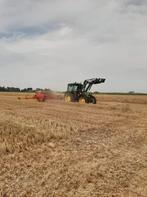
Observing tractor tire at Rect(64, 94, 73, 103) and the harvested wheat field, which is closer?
the harvested wheat field

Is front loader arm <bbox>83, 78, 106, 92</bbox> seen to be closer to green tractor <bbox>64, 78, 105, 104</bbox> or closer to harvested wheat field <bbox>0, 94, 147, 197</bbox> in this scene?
green tractor <bbox>64, 78, 105, 104</bbox>

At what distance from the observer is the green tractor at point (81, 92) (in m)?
30.1

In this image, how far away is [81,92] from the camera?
3077 cm

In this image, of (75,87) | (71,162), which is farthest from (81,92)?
(71,162)

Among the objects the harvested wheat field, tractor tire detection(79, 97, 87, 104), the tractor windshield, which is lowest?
the harvested wheat field

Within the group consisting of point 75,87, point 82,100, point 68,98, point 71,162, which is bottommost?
point 71,162

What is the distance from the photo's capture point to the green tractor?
98.7 feet

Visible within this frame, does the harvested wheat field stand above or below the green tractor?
below

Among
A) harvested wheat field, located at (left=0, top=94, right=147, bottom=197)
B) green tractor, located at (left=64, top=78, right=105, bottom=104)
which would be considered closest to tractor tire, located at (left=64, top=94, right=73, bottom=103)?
green tractor, located at (left=64, top=78, right=105, bottom=104)

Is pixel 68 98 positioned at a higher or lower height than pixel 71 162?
higher

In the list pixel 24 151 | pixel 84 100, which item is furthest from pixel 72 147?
pixel 84 100

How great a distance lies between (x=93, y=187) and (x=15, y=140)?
13.3 feet

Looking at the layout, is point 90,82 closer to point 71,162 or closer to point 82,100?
point 82,100

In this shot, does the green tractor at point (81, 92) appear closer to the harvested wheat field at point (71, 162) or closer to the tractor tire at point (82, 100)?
the tractor tire at point (82, 100)
